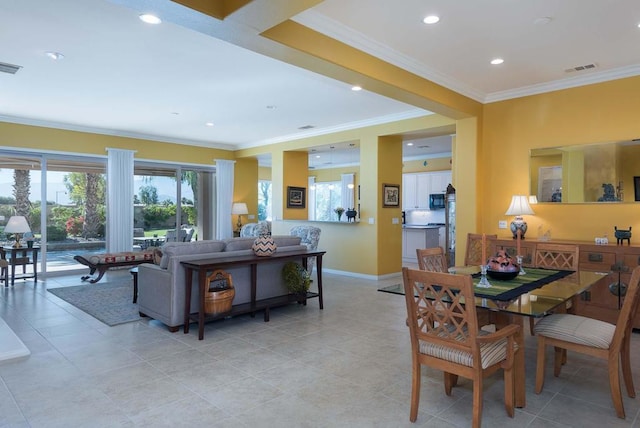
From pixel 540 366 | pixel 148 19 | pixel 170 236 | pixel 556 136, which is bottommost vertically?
pixel 540 366

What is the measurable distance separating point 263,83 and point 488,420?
4238mm

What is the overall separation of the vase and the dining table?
2.03 meters

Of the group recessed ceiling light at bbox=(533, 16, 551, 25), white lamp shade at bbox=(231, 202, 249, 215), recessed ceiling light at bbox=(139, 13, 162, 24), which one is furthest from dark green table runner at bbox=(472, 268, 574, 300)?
white lamp shade at bbox=(231, 202, 249, 215)

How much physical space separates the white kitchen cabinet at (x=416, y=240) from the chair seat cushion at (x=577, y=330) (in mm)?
6489

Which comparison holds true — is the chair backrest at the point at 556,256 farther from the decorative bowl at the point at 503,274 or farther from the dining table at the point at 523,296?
the decorative bowl at the point at 503,274

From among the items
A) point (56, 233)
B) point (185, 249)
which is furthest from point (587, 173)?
point (56, 233)

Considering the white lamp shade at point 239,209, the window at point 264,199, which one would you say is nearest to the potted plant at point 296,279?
the white lamp shade at point 239,209

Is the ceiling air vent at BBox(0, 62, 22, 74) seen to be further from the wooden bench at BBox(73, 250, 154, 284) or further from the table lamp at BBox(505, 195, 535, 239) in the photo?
the table lamp at BBox(505, 195, 535, 239)

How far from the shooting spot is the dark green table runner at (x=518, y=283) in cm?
254

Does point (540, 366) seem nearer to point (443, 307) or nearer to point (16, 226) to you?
point (443, 307)

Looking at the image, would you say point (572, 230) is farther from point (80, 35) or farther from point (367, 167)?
point (80, 35)

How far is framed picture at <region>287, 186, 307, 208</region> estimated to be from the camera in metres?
8.76

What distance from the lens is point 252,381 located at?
2961 millimetres

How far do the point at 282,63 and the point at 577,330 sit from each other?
3584 millimetres
